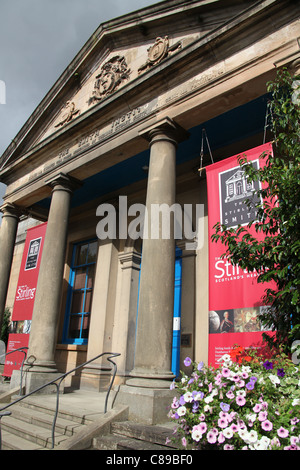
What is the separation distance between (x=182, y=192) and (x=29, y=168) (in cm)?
467

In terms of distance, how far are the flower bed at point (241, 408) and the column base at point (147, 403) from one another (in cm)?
147

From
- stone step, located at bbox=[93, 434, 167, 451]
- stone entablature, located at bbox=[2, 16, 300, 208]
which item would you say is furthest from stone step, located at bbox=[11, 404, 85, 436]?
stone entablature, located at bbox=[2, 16, 300, 208]

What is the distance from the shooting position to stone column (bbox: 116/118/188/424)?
4785mm

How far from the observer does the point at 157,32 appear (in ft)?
24.6

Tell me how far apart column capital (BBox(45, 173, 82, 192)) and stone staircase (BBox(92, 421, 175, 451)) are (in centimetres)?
568

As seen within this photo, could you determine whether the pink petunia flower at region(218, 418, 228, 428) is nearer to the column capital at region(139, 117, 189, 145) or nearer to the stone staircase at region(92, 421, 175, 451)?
Result: the stone staircase at region(92, 421, 175, 451)

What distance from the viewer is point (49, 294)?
7734 mm

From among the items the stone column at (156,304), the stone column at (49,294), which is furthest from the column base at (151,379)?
the stone column at (49,294)

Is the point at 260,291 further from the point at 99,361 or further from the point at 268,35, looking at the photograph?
the point at 99,361

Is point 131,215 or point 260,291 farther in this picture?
point 131,215

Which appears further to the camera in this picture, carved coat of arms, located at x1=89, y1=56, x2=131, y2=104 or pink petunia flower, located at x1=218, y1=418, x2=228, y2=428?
carved coat of arms, located at x1=89, y1=56, x2=131, y2=104

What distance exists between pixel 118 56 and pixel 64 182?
3320 mm

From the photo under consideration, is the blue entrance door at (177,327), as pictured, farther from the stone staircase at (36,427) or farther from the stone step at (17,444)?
the stone step at (17,444)
